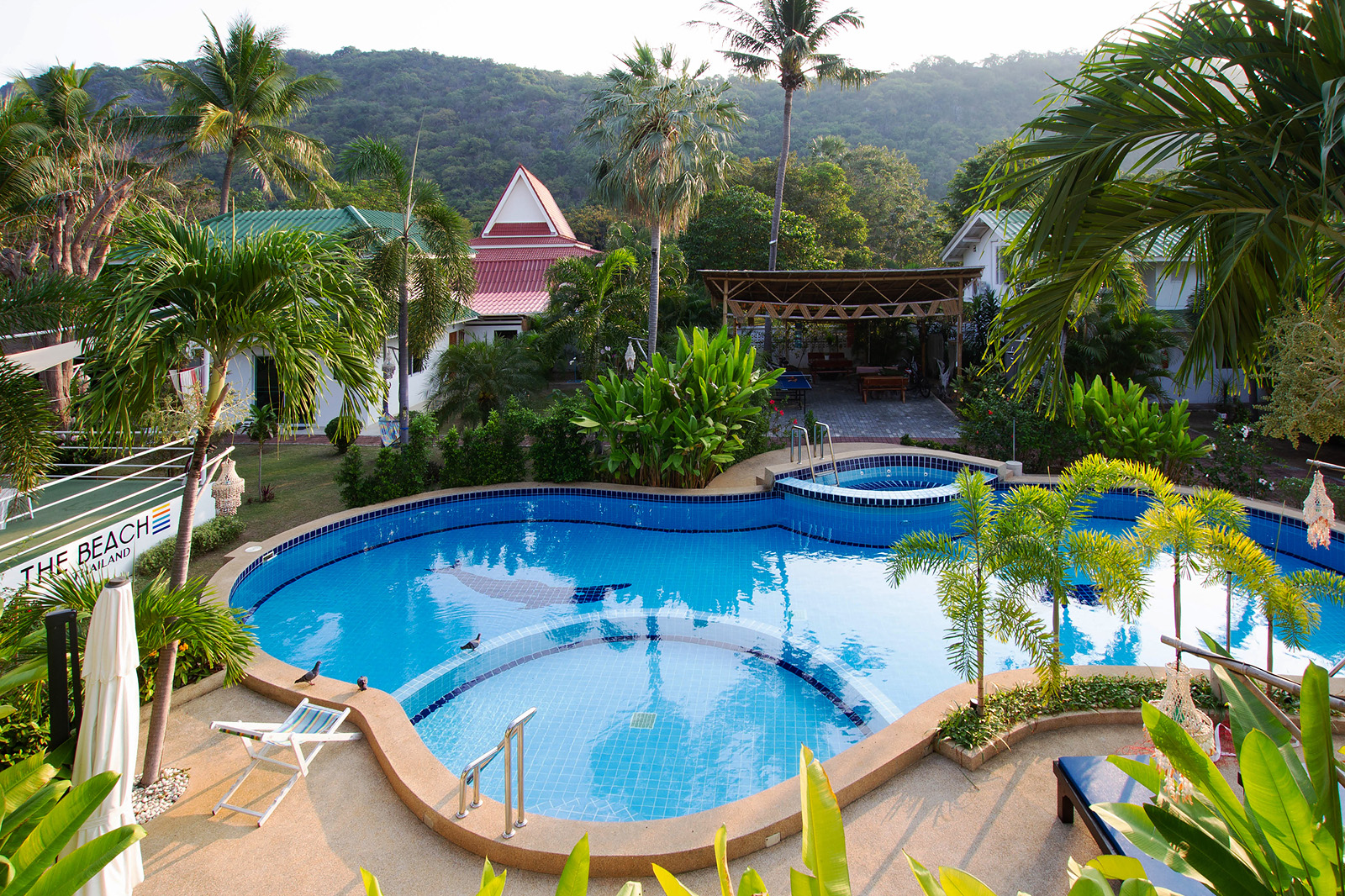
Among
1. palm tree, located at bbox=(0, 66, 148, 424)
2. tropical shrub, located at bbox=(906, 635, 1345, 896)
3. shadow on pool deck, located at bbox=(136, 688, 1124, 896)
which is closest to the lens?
tropical shrub, located at bbox=(906, 635, 1345, 896)

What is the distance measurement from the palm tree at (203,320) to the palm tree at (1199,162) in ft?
12.6

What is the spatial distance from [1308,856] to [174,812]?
5227 mm

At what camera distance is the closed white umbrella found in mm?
3267

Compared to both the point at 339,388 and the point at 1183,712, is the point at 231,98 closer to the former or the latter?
the point at 339,388

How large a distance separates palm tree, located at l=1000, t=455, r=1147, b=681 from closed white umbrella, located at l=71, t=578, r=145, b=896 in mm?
4947

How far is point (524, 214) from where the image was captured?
26719mm

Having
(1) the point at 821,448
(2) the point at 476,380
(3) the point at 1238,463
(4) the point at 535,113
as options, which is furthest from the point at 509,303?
(4) the point at 535,113

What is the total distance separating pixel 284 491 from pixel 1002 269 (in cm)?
1521

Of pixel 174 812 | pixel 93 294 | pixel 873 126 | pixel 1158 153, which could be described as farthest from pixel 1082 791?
pixel 873 126

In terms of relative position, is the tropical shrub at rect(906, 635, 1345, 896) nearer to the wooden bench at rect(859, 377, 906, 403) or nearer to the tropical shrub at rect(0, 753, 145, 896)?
the tropical shrub at rect(0, 753, 145, 896)

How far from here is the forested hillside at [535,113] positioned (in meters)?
39.1

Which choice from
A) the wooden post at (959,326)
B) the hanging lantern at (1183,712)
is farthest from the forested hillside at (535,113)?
the hanging lantern at (1183,712)

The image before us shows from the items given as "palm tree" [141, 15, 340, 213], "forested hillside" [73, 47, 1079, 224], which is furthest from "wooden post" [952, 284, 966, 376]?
"forested hillside" [73, 47, 1079, 224]

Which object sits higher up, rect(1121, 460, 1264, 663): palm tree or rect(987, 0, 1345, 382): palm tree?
rect(987, 0, 1345, 382): palm tree
